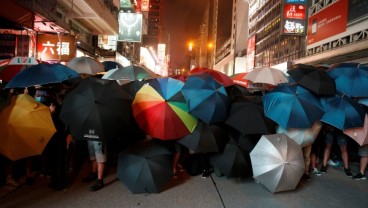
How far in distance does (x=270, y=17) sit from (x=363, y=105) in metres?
49.7

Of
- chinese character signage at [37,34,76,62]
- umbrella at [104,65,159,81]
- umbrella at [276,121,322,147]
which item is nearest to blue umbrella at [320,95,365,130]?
umbrella at [276,121,322,147]

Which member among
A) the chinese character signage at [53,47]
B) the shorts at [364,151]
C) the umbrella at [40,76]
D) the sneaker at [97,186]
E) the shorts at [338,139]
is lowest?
the sneaker at [97,186]

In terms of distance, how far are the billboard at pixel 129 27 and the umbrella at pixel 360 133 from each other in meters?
20.2

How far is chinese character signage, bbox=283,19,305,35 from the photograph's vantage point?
22172 mm

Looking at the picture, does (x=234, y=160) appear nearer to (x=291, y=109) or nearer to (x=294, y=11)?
(x=291, y=109)

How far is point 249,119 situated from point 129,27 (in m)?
20.4

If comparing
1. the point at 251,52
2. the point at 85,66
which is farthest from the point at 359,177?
the point at 251,52

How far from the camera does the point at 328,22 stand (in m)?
18.0

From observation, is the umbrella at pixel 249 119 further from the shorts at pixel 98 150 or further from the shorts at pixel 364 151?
the shorts at pixel 98 150

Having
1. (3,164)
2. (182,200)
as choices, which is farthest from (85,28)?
(182,200)

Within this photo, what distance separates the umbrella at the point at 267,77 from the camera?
742 cm

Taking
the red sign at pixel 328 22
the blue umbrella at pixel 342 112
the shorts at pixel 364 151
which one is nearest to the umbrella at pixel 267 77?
the blue umbrella at pixel 342 112

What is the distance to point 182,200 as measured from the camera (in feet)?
14.9

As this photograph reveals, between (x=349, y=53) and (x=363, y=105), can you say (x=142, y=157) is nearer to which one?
(x=363, y=105)
